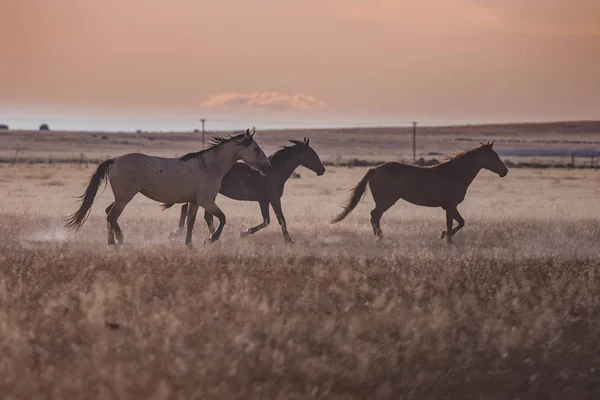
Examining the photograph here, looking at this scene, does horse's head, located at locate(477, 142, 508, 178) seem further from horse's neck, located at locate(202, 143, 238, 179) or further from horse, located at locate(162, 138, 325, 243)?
horse's neck, located at locate(202, 143, 238, 179)

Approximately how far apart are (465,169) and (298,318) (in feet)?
32.0

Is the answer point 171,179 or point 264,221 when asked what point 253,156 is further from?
point 171,179

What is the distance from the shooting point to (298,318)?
Answer: 9750mm

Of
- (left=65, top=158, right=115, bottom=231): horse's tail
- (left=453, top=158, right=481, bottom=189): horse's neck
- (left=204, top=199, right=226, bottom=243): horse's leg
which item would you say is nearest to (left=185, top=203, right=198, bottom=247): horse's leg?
(left=204, top=199, right=226, bottom=243): horse's leg

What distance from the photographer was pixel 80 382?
7.79 metres

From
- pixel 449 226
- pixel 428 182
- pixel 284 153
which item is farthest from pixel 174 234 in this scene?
pixel 449 226

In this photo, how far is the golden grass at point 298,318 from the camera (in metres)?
8.11

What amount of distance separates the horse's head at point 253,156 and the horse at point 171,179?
0.05m

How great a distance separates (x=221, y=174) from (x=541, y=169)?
47810 millimetres

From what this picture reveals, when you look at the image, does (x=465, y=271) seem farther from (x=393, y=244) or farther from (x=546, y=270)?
(x=393, y=244)

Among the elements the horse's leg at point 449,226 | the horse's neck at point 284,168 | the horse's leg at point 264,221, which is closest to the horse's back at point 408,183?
the horse's leg at point 449,226

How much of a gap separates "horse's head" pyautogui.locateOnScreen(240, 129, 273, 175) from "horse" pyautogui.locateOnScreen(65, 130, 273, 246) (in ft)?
0.15

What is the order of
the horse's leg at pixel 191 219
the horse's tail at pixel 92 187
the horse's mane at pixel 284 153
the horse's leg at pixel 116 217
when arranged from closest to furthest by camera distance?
the horse's leg at pixel 191 219
the horse's leg at pixel 116 217
the horse's tail at pixel 92 187
the horse's mane at pixel 284 153

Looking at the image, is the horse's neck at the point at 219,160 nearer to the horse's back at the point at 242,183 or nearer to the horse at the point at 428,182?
the horse's back at the point at 242,183
